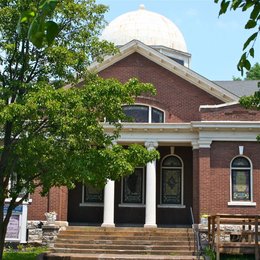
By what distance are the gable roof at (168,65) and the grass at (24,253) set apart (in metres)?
8.11

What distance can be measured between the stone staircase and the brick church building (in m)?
1.08

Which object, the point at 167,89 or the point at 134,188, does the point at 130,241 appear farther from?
the point at 167,89

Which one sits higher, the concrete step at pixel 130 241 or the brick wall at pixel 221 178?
the brick wall at pixel 221 178

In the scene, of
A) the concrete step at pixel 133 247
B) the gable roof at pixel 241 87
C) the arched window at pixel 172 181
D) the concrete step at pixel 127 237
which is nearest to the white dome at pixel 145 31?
the gable roof at pixel 241 87

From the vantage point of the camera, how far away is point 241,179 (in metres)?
22.8

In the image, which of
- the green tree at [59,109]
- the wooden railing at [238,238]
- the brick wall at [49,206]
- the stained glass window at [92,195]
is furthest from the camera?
the stained glass window at [92,195]

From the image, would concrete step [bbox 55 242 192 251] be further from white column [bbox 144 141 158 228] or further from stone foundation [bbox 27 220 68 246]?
white column [bbox 144 141 158 228]

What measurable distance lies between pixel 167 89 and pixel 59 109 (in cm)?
1239

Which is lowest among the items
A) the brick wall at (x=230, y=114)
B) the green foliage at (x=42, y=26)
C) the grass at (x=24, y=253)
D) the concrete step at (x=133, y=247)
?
the grass at (x=24, y=253)

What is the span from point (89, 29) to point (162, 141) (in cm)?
920

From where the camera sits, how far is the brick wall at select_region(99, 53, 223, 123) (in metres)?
24.7

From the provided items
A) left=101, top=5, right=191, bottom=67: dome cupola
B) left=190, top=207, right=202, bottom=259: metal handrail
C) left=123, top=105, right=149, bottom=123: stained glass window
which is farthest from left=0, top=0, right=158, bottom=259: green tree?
left=101, top=5, right=191, bottom=67: dome cupola

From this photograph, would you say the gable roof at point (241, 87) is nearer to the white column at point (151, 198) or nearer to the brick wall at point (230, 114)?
the brick wall at point (230, 114)

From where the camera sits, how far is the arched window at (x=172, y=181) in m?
24.9
